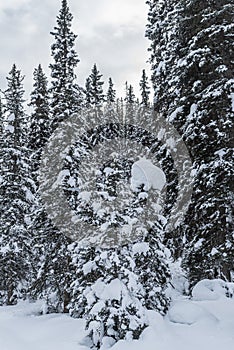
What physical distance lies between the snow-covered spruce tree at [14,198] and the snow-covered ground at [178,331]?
335 inches

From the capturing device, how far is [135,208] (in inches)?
385

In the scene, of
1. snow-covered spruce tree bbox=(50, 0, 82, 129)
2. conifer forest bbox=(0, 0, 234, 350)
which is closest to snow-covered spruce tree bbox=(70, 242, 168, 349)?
conifer forest bbox=(0, 0, 234, 350)

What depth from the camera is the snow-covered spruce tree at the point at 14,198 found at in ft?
65.6

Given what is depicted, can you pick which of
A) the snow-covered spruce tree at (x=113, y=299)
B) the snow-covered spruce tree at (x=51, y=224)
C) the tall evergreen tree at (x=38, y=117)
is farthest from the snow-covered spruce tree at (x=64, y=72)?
the snow-covered spruce tree at (x=113, y=299)

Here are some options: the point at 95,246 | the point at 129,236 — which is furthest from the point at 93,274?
the point at 129,236

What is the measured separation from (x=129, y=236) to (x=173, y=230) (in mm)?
4236

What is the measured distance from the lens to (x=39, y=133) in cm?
2145

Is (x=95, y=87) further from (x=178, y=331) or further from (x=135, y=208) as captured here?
(x=178, y=331)

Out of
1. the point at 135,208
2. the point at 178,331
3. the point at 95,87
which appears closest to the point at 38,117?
the point at 95,87

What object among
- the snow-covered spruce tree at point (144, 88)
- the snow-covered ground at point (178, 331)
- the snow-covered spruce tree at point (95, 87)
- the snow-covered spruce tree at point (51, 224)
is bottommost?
the snow-covered ground at point (178, 331)

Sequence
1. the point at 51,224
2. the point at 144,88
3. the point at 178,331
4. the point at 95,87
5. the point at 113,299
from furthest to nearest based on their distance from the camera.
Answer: the point at 144,88, the point at 95,87, the point at 51,224, the point at 113,299, the point at 178,331

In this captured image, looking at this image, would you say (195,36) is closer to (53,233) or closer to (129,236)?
(129,236)

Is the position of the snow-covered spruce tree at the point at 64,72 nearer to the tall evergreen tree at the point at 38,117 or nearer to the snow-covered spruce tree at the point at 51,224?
the snow-covered spruce tree at the point at 51,224

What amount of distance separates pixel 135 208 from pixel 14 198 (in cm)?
1246
